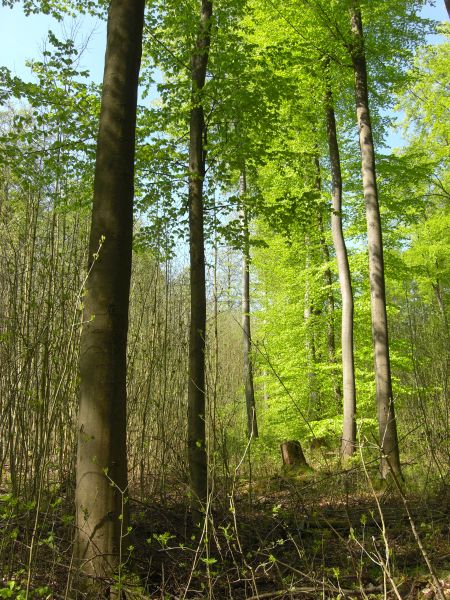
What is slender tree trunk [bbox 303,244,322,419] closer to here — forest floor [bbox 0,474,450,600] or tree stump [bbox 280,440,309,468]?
tree stump [bbox 280,440,309,468]

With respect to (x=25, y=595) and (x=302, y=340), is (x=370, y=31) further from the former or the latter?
(x=25, y=595)

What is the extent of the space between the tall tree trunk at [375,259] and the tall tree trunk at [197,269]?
2883 mm

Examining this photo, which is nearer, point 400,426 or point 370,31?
point 370,31

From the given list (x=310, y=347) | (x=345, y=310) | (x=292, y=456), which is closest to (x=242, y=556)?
(x=292, y=456)

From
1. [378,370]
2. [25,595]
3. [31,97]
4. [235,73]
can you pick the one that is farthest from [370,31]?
[25,595]

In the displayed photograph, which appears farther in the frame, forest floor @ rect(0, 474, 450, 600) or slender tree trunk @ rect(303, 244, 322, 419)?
slender tree trunk @ rect(303, 244, 322, 419)

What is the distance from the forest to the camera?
2746mm

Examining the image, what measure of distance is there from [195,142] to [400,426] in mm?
8545

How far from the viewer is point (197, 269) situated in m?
5.03

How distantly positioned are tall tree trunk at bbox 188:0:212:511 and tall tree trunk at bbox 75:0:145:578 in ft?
5.21

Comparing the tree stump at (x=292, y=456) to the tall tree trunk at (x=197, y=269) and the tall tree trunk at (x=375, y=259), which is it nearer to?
the tall tree trunk at (x=375, y=259)

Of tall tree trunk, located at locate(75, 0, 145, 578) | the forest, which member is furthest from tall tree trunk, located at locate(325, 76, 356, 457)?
tall tree trunk, located at locate(75, 0, 145, 578)

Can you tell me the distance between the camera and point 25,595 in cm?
208

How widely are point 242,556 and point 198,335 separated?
2.69 metres
